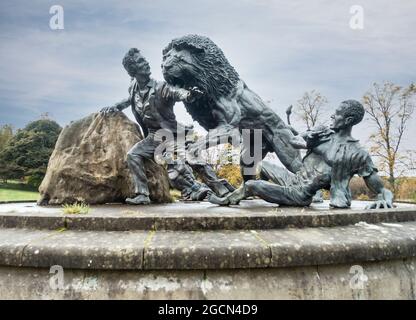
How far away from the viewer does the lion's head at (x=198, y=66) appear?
5.16m

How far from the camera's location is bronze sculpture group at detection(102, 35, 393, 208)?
14.3 ft

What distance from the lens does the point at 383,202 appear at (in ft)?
12.9

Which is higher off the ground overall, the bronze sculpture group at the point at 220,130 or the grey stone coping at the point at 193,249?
the bronze sculpture group at the point at 220,130

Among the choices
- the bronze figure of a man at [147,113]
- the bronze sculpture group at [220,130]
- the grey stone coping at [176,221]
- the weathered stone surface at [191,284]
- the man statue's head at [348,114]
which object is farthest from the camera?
the bronze figure of a man at [147,113]

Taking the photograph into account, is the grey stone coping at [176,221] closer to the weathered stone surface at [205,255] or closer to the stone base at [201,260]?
the stone base at [201,260]

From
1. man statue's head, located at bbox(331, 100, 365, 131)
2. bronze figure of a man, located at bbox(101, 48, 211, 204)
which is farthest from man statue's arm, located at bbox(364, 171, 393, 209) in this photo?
bronze figure of a man, located at bbox(101, 48, 211, 204)

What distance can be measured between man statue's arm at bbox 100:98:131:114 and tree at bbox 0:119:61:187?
59.0ft

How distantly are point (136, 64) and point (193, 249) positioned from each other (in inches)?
154

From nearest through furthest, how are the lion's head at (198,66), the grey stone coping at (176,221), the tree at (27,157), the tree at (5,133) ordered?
the grey stone coping at (176,221), the lion's head at (198,66), the tree at (27,157), the tree at (5,133)

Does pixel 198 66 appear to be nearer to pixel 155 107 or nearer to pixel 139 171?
pixel 155 107

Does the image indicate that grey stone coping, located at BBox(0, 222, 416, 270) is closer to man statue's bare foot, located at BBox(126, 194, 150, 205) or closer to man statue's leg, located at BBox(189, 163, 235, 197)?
man statue's leg, located at BBox(189, 163, 235, 197)

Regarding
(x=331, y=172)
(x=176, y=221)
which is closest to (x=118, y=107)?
(x=176, y=221)

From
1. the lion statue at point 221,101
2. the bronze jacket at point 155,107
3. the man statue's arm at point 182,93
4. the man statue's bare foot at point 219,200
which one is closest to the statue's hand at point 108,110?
the bronze jacket at point 155,107
